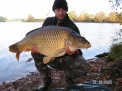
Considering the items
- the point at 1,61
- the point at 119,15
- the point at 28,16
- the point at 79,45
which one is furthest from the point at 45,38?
the point at 28,16

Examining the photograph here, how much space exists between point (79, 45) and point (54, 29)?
0.38m

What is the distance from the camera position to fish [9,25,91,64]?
11.0 feet

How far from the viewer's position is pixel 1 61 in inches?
391

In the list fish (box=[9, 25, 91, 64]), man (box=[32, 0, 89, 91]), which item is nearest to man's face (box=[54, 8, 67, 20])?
man (box=[32, 0, 89, 91])

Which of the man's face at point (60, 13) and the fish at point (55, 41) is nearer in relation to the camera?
the fish at point (55, 41)

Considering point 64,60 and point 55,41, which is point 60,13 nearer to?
point 64,60

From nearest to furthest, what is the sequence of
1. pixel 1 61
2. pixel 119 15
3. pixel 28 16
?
pixel 119 15, pixel 1 61, pixel 28 16

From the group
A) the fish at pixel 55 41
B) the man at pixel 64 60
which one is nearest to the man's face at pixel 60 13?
the man at pixel 64 60

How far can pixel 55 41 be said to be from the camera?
3.32 metres

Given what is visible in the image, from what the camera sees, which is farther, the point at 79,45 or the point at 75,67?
the point at 75,67

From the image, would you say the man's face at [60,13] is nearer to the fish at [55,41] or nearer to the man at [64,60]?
the man at [64,60]

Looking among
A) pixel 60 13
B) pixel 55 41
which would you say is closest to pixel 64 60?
pixel 60 13

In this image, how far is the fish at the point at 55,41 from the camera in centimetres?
334

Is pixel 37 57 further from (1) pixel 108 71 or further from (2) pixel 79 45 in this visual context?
(1) pixel 108 71
